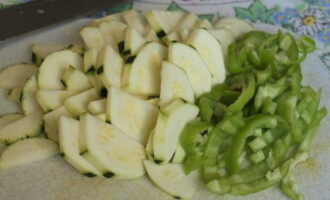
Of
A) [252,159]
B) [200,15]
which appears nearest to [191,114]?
[252,159]

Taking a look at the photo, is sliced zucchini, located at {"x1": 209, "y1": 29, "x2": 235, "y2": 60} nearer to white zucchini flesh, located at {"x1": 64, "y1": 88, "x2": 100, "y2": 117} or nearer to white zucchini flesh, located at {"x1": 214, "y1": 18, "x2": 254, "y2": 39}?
white zucchini flesh, located at {"x1": 214, "y1": 18, "x2": 254, "y2": 39}

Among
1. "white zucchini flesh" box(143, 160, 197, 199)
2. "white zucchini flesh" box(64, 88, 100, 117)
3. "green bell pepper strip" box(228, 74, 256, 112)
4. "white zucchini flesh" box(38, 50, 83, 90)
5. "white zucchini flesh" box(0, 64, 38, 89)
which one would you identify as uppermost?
"white zucchini flesh" box(38, 50, 83, 90)

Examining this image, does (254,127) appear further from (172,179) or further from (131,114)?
(131,114)

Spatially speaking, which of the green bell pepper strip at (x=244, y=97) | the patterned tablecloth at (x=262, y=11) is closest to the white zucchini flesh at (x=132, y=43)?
the green bell pepper strip at (x=244, y=97)

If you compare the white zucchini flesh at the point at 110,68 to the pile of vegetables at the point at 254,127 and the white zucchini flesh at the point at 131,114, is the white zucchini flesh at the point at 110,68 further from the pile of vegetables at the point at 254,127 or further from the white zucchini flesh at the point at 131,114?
the pile of vegetables at the point at 254,127

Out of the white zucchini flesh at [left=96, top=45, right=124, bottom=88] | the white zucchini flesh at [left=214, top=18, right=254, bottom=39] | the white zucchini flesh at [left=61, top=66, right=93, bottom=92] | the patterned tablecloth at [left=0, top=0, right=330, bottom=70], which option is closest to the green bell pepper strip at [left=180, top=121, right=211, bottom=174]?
the white zucchini flesh at [left=96, top=45, right=124, bottom=88]

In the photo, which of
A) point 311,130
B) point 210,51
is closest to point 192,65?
point 210,51
